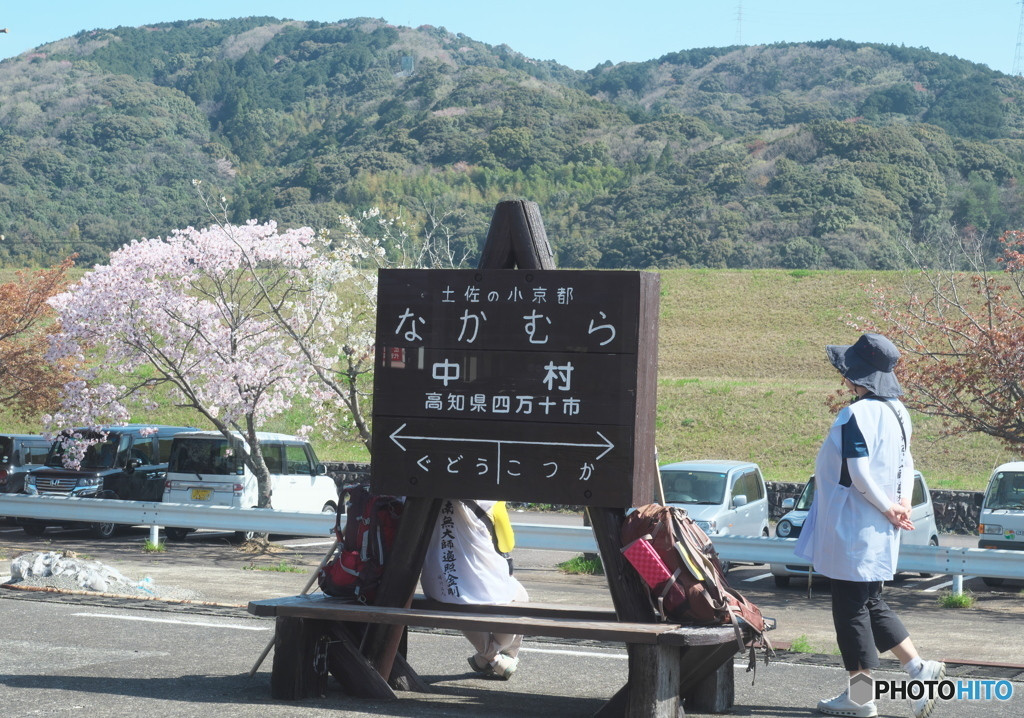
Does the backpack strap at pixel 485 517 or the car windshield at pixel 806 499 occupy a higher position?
the backpack strap at pixel 485 517

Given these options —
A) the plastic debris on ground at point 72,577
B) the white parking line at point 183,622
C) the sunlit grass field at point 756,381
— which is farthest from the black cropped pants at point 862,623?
the sunlit grass field at point 756,381

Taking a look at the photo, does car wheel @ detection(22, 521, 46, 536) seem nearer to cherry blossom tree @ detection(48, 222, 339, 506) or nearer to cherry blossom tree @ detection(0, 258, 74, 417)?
cherry blossom tree @ detection(48, 222, 339, 506)

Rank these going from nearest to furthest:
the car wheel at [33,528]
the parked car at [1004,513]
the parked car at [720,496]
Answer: the parked car at [1004,513] < the parked car at [720,496] < the car wheel at [33,528]

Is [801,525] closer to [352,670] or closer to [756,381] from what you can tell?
[352,670]

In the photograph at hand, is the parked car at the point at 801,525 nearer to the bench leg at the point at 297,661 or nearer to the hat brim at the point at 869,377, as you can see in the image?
the hat brim at the point at 869,377

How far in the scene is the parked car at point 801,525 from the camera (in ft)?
50.5

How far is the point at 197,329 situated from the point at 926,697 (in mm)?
14852

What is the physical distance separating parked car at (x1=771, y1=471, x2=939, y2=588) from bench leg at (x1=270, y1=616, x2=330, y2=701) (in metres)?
9.51

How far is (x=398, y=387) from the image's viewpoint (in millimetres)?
6719

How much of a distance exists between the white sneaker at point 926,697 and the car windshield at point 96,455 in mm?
17594

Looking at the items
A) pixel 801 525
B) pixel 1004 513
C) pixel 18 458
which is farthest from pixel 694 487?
pixel 18 458

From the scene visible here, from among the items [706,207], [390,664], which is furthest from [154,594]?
[706,207]

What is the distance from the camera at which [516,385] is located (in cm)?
652

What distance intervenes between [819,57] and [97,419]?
14913 cm
